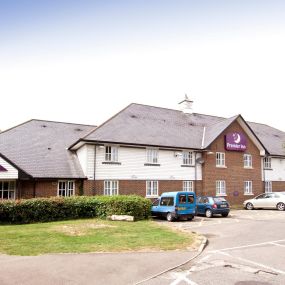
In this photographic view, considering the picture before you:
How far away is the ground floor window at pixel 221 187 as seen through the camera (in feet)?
101

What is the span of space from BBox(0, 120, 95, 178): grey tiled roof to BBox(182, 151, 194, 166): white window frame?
368 inches

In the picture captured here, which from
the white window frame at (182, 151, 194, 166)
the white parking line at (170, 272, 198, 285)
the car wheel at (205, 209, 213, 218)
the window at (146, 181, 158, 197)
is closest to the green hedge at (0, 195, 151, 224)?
the car wheel at (205, 209, 213, 218)

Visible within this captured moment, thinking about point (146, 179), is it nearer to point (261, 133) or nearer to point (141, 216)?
point (141, 216)

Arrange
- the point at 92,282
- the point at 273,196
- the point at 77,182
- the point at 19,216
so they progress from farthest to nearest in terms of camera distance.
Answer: the point at 273,196, the point at 77,182, the point at 19,216, the point at 92,282

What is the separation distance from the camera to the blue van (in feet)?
66.0

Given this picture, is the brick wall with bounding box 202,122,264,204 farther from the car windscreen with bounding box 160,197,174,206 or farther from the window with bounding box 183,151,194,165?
the car windscreen with bounding box 160,197,174,206

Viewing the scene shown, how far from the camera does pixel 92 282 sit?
300 inches

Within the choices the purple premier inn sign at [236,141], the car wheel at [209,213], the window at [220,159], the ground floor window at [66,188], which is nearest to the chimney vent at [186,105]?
the purple premier inn sign at [236,141]

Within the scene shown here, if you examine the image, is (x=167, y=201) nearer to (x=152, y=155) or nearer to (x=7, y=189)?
Result: (x=152, y=155)

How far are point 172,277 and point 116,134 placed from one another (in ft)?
62.1

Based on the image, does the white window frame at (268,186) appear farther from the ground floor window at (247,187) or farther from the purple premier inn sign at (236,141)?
the purple premier inn sign at (236,141)

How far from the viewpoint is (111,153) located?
25.7 metres

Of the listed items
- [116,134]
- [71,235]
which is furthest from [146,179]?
[71,235]

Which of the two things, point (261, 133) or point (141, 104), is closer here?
point (141, 104)
